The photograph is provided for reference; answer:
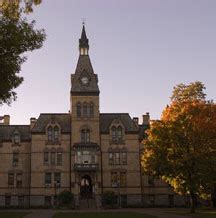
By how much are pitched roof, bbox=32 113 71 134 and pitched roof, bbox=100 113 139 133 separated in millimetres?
5730

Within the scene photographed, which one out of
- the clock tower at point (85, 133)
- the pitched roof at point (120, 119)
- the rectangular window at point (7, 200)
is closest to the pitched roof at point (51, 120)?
the clock tower at point (85, 133)

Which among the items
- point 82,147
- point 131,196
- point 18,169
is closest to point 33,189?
point 18,169

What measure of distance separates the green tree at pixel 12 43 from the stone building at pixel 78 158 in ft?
153

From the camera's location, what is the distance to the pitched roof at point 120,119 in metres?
73.5

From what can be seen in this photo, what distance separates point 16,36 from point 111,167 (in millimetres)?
51101

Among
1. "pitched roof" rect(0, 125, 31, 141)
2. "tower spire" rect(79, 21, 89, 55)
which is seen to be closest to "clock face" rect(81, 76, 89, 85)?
"tower spire" rect(79, 21, 89, 55)

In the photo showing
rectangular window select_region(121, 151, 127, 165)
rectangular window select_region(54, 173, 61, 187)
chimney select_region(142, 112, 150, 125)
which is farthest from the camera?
chimney select_region(142, 112, 150, 125)

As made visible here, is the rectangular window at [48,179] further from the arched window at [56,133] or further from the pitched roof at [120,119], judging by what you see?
the pitched roof at [120,119]

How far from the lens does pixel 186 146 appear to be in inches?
1961

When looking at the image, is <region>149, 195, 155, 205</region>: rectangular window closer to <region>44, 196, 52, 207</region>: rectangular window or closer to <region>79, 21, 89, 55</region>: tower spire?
<region>44, 196, 52, 207</region>: rectangular window

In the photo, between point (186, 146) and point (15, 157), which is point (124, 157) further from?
point (186, 146)

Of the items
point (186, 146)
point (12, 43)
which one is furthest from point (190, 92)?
point (12, 43)

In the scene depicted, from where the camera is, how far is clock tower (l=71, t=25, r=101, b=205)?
229 ft

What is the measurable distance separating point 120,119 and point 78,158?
1045 cm
